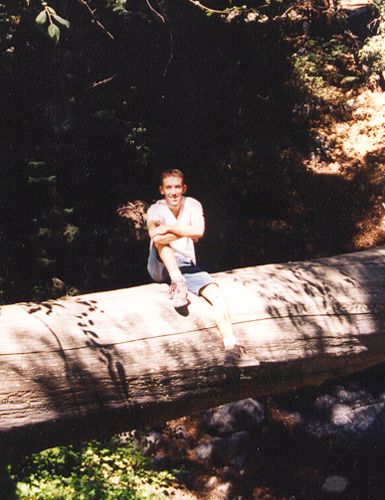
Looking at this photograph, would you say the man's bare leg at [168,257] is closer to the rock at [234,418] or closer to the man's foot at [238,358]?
the man's foot at [238,358]

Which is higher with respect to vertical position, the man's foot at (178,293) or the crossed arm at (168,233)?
the crossed arm at (168,233)

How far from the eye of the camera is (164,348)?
350 cm

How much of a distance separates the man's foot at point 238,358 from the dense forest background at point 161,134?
10.8 ft

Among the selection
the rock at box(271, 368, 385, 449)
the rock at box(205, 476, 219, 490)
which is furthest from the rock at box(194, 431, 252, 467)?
the rock at box(271, 368, 385, 449)

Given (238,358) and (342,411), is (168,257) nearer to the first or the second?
(238,358)

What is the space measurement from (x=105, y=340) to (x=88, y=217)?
5.30 metres

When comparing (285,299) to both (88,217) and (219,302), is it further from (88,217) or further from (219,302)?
(88,217)

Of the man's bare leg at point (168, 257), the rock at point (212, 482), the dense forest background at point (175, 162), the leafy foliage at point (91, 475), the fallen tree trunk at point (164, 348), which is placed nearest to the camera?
the fallen tree trunk at point (164, 348)

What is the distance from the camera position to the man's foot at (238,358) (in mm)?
3617

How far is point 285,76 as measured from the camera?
42.8 feet

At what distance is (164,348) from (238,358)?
0.54 meters

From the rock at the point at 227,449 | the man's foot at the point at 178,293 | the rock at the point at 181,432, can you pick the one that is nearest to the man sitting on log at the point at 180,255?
the man's foot at the point at 178,293

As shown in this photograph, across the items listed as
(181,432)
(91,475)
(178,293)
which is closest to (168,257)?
(178,293)

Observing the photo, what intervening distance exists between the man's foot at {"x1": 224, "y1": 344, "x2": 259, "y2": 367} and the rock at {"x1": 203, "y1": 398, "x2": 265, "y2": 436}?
16.2 ft
